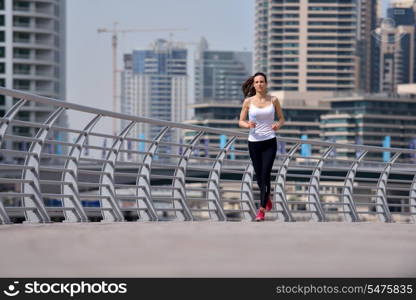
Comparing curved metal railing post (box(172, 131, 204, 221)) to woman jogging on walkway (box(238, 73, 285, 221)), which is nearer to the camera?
woman jogging on walkway (box(238, 73, 285, 221))

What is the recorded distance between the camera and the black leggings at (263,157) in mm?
13344

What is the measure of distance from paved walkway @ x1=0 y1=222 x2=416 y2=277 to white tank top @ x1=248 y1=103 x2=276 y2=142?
166 cm

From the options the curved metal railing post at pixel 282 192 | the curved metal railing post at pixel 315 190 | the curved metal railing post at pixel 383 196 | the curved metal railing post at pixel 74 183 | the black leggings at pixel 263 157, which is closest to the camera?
the curved metal railing post at pixel 74 183

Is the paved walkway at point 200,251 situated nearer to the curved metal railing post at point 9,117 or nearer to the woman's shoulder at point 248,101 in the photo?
the curved metal railing post at point 9,117

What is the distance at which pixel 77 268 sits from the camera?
24.0 feet

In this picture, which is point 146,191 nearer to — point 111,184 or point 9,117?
point 111,184

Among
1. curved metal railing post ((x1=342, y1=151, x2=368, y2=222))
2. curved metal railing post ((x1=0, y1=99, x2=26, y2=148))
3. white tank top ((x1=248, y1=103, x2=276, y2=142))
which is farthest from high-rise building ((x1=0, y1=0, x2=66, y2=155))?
curved metal railing post ((x1=0, y1=99, x2=26, y2=148))

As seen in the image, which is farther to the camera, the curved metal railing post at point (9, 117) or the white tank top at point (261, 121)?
the white tank top at point (261, 121)

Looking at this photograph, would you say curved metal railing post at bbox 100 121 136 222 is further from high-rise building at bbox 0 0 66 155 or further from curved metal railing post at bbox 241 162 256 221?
high-rise building at bbox 0 0 66 155

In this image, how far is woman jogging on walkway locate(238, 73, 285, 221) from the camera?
42.9 feet

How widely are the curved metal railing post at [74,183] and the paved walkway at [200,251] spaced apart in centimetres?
85

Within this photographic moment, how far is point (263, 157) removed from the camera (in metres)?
13.4

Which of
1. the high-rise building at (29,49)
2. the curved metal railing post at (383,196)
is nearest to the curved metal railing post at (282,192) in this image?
the curved metal railing post at (383,196)

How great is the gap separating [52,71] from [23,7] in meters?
7.13
